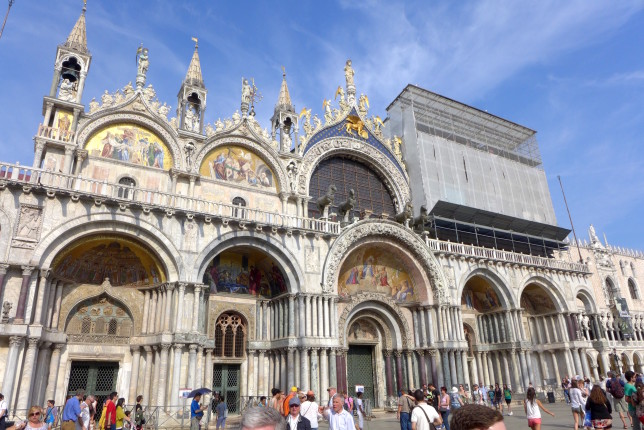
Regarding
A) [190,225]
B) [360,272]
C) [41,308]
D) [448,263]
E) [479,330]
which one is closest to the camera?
[41,308]

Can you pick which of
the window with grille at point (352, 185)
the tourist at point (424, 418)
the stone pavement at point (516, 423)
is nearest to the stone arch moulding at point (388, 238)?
the window with grille at point (352, 185)

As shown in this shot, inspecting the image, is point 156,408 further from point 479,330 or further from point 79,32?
point 479,330

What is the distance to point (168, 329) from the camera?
16.2 meters

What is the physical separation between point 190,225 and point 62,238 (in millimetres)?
4356

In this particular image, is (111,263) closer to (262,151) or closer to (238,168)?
(238,168)

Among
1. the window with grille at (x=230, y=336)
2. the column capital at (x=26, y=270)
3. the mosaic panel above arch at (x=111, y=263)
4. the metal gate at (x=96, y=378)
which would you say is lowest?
the metal gate at (x=96, y=378)

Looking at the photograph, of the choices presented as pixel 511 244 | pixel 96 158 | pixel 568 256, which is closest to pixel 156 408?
pixel 96 158

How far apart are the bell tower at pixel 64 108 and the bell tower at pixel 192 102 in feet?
13.8

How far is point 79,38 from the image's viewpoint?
66.2ft

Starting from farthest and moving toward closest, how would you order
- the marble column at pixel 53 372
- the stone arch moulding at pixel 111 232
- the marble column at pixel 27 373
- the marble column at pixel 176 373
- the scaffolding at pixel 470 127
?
the scaffolding at pixel 470 127, the marble column at pixel 176 373, the marble column at pixel 53 372, the stone arch moulding at pixel 111 232, the marble column at pixel 27 373

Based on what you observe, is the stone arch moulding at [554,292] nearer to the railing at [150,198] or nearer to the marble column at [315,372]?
the railing at [150,198]

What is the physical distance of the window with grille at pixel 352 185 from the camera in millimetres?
24766

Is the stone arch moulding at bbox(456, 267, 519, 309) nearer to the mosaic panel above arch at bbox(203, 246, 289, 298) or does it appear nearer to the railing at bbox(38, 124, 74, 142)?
the mosaic panel above arch at bbox(203, 246, 289, 298)

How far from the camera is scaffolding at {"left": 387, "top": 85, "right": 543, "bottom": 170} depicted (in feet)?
102
